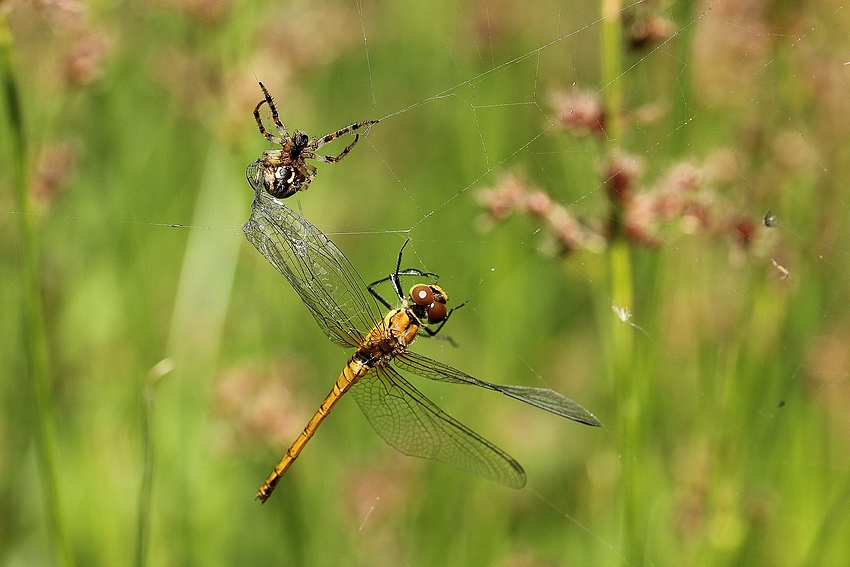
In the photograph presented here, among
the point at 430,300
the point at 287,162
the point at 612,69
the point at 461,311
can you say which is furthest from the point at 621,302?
the point at 461,311

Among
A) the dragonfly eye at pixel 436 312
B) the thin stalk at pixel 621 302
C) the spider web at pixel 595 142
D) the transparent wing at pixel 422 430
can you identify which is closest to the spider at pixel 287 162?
the spider web at pixel 595 142

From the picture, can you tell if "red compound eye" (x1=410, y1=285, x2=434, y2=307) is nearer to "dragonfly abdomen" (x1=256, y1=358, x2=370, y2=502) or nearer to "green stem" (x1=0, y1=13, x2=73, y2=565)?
"dragonfly abdomen" (x1=256, y1=358, x2=370, y2=502)

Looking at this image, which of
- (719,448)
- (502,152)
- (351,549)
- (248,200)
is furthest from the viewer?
(502,152)

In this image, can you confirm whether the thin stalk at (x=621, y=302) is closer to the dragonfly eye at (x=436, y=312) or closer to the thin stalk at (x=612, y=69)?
the thin stalk at (x=612, y=69)

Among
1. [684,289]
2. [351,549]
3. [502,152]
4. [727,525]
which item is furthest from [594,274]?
[502,152]

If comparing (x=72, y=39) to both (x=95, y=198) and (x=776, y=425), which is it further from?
(x=776, y=425)
